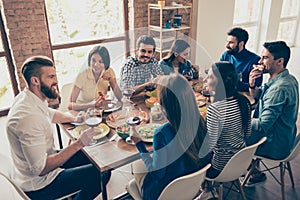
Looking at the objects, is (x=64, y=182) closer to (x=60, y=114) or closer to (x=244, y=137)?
(x=60, y=114)

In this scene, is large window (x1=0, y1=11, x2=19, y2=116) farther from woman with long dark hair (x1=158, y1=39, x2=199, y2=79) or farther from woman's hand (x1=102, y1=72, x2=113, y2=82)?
woman with long dark hair (x1=158, y1=39, x2=199, y2=79)

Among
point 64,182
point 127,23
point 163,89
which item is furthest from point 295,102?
point 127,23

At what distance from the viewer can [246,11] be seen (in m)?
5.58

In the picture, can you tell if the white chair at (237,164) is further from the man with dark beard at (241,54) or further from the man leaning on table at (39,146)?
the man with dark beard at (241,54)

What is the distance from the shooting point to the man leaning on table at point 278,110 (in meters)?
1.77

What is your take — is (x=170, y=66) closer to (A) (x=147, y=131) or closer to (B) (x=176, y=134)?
(A) (x=147, y=131)

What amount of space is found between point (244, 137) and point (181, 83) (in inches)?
26.7

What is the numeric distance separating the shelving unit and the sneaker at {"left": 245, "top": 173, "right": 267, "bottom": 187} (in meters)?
2.29

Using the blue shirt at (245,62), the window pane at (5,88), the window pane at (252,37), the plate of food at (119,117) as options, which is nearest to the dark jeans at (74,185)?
the plate of food at (119,117)

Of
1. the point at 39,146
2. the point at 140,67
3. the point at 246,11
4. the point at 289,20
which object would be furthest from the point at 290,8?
the point at 39,146

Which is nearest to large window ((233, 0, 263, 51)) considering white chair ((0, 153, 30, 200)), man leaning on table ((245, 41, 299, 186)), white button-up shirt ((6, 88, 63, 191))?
man leaning on table ((245, 41, 299, 186))

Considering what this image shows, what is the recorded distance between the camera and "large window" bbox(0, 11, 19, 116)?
10.0 feet

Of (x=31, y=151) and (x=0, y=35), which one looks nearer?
(x=31, y=151)

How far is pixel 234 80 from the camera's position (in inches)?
64.3
